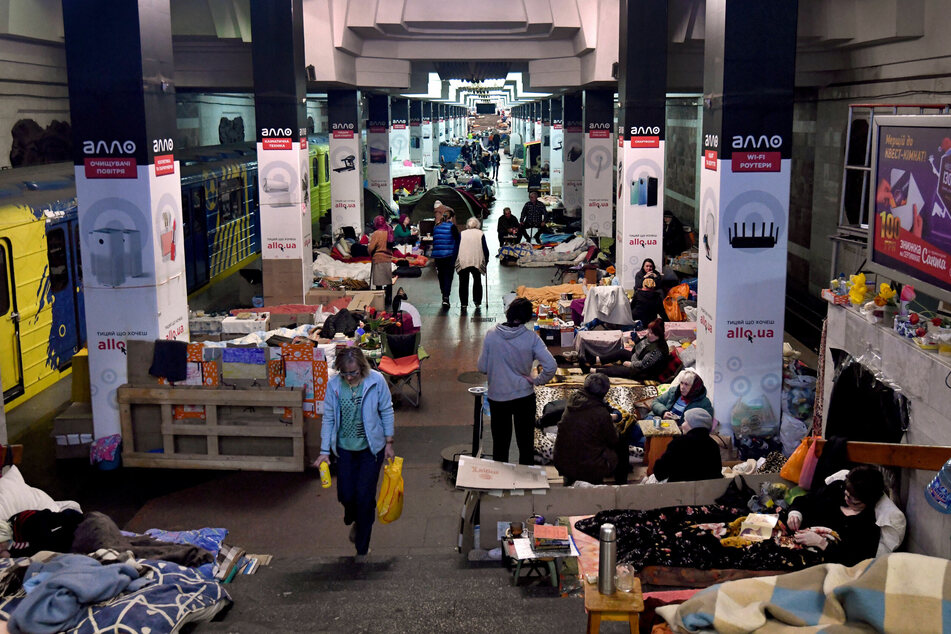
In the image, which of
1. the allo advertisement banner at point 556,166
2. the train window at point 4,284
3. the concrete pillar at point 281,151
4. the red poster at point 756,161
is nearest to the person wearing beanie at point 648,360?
the red poster at point 756,161

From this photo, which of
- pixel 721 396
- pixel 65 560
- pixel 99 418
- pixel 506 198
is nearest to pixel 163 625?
pixel 65 560

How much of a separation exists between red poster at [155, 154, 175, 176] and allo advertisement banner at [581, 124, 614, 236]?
1490cm

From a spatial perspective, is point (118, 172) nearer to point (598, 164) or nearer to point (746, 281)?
point (746, 281)

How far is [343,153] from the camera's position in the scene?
23.4 m

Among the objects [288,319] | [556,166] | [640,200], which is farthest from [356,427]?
[556,166]

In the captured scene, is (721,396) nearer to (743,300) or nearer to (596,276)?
(743,300)

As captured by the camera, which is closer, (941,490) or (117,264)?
(941,490)

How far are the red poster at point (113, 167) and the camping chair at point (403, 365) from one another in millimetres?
3333

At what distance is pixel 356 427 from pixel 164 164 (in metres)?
4.08

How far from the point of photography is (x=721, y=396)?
30.2 ft

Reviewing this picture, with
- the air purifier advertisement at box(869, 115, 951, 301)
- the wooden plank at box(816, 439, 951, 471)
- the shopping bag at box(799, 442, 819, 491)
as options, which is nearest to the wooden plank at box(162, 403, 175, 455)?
the shopping bag at box(799, 442, 819, 491)

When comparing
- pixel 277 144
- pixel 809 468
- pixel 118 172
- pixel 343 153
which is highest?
pixel 277 144

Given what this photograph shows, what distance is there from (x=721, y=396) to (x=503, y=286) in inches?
388

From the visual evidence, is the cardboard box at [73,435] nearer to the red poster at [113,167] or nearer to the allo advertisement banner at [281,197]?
the red poster at [113,167]
